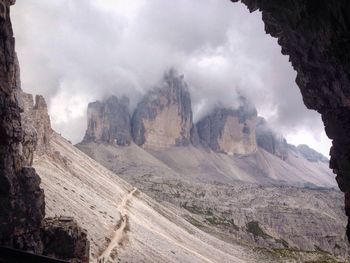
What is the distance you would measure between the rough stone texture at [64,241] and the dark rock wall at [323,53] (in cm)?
1969

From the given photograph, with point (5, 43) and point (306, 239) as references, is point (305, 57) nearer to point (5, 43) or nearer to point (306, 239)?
point (5, 43)

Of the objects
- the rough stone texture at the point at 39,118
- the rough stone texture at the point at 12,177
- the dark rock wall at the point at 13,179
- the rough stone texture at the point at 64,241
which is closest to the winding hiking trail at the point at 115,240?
the rough stone texture at the point at 64,241

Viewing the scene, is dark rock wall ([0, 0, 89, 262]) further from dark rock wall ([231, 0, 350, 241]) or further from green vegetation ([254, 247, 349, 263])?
green vegetation ([254, 247, 349, 263])

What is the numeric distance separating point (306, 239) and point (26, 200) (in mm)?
153447

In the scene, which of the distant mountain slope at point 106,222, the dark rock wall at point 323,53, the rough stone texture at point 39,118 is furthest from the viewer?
the rough stone texture at point 39,118

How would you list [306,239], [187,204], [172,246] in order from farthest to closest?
1. [187,204]
2. [306,239]
3. [172,246]

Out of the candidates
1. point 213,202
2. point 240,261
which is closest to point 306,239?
point 213,202

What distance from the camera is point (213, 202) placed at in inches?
7771

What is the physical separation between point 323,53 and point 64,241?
22.5m

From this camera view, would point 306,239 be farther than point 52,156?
Yes

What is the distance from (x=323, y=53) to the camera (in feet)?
78.6

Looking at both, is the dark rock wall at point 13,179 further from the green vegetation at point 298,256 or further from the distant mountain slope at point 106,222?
the green vegetation at point 298,256

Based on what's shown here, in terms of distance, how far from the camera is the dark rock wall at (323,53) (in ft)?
69.1

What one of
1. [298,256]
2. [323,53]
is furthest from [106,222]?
[298,256]
